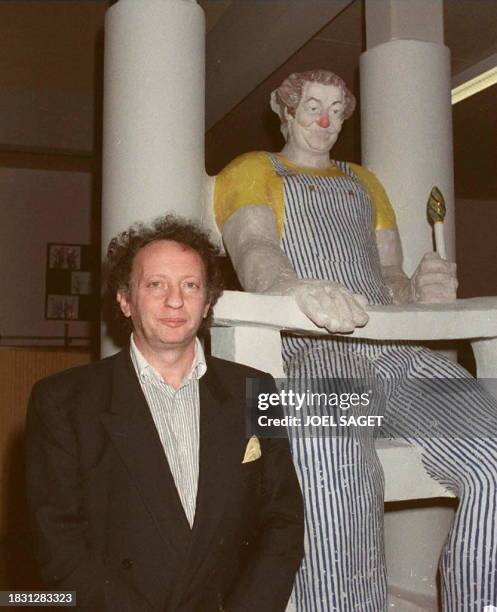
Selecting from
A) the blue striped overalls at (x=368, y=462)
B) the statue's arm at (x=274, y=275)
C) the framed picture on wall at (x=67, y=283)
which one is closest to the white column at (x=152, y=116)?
the statue's arm at (x=274, y=275)

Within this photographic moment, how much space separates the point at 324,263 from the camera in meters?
1.43

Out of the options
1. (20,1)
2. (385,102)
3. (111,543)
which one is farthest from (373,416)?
(20,1)

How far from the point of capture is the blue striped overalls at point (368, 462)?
1.09 m

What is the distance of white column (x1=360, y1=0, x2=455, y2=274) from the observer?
1.80 metres

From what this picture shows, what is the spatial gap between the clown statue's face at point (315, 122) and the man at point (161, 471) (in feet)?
Result: 1.57

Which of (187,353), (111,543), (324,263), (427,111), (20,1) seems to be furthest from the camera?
(20,1)

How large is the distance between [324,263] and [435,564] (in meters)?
0.75

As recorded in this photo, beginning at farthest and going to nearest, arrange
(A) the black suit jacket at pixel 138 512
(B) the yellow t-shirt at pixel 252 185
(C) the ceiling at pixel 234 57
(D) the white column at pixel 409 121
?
(C) the ceiling at pixel 234 57, (D) the white column at pixel 409 121, (B) the yellow t-shirt at pixel 252 185, (A) the black suit jacket at pixel 138 512

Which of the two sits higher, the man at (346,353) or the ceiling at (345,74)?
the ceiling at (345,74)

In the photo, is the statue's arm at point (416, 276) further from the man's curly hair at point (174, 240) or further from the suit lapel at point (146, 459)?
the suit lapel at point (146, 459)

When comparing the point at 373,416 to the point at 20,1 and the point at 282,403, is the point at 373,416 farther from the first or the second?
the point at 20,1

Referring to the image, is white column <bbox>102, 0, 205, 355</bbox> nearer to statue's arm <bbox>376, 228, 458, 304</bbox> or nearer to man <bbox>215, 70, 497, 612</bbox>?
man <bbox>215, 70, 497, 612</bbox>

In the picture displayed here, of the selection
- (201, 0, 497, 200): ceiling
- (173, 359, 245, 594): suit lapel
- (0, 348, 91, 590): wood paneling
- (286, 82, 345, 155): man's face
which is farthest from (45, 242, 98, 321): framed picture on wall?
(173, 359, 245, 594): suit lapel

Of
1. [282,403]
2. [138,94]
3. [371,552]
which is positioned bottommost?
[371,552]
